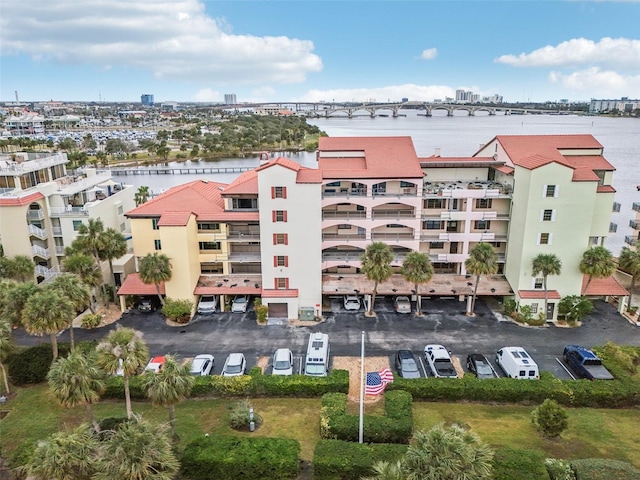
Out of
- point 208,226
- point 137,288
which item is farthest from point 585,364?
point 137,288

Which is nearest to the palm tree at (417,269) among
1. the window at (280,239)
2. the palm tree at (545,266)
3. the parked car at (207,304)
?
the palm tree at (545,266)

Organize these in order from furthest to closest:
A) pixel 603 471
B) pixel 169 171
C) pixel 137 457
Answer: pixel 169 171 → pixel 603 471 → pixel 137 457

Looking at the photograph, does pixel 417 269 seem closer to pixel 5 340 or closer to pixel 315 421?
pixel 315 421

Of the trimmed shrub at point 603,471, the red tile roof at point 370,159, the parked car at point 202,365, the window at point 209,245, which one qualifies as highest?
the red tile roof at point 370,159

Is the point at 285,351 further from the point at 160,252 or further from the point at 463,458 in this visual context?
the point at 463,458

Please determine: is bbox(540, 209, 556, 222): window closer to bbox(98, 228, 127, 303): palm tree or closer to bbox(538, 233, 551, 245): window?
bbox(538, 233, 551, 245): window

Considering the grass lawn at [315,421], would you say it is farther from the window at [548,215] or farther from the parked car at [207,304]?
the window at [548,215]
